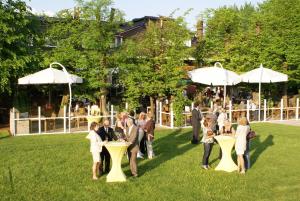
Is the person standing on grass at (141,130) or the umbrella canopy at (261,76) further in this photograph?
the umbrella canopy at (261,76)

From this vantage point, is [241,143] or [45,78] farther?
[45,78]

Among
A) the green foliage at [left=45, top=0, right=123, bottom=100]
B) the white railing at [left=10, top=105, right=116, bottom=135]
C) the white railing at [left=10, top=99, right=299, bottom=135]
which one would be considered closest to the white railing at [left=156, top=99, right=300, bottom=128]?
the white railing at [left=10, top=99, right=299, bottom=135]

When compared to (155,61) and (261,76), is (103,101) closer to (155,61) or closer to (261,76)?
(155,61)

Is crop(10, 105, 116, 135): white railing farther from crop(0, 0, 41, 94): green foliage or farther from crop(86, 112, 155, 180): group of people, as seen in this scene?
crop(86, 112, 155, 180): group of people

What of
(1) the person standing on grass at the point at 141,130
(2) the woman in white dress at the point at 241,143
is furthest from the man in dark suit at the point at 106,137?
(2) the woman in white dress at the point at 241,143

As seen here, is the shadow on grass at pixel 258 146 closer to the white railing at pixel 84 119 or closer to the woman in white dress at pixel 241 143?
the woman in white dress at pixel 241 143

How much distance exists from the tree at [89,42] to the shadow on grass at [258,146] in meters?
8.61

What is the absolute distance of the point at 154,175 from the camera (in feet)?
42.8

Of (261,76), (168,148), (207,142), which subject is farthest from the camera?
(261,76)

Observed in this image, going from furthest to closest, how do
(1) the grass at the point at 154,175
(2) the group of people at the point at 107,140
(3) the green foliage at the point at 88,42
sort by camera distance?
(3) the green foliage at the point at 88,42
(2) the group of people at the point at 107,140
(1) the grass at the point at 154,175

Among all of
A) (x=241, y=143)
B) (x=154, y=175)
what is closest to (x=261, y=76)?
(x=241, y=143)

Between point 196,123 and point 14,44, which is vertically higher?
point 14,44

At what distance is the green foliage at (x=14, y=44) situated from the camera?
21.1 meters

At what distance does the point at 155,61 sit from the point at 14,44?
7.67 m
